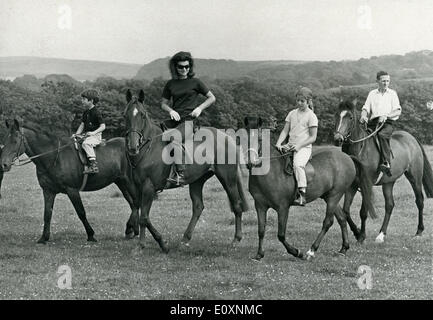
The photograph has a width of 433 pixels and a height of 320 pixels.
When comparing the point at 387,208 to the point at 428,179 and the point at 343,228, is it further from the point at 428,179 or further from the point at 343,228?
the point at 343,228

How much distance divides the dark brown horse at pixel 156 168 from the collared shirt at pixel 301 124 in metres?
1.80

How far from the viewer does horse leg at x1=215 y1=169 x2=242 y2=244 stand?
10.4m

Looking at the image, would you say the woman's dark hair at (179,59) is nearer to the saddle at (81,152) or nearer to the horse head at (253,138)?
the saddle at (81,152)

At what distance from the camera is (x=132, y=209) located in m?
11.3

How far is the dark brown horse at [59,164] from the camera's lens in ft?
32.3

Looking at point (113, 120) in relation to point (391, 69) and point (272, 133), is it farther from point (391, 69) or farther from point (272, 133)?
point (272, 133)

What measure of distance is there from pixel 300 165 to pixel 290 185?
37cm

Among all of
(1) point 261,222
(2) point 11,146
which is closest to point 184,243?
(1) point 261,222

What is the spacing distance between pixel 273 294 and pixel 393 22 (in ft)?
33.4

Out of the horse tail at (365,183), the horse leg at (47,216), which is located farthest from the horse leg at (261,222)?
the horse leg at (47,216)

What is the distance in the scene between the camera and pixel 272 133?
8.83 meters

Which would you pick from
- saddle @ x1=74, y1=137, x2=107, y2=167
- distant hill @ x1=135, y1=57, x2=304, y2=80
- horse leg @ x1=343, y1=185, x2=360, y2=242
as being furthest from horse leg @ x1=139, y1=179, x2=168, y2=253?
distant hill @ x1=135, y1=57, x2=304, y2=80
